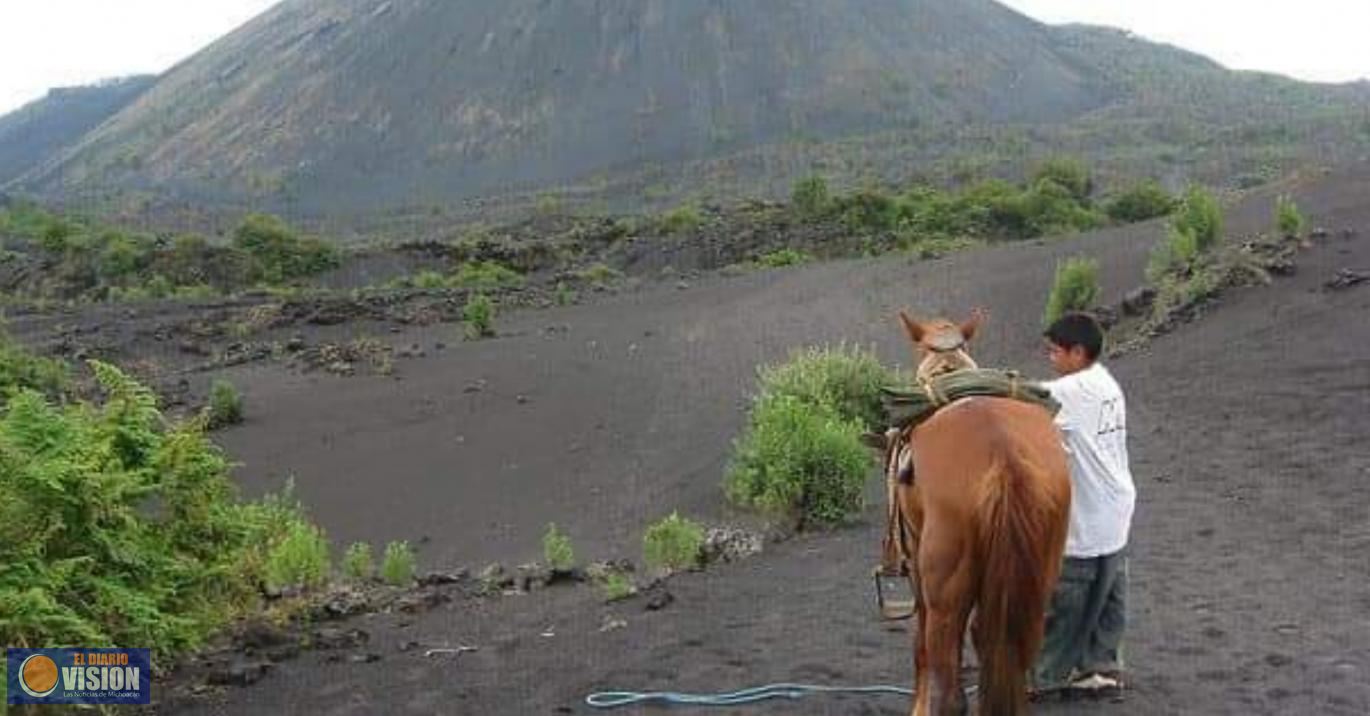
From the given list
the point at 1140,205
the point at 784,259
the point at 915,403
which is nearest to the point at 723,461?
the point at 915,403

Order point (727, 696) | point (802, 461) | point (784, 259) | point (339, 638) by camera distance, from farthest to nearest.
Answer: point (784, 259) < point (802, 461) < point (339, 638) < point (727, 696)

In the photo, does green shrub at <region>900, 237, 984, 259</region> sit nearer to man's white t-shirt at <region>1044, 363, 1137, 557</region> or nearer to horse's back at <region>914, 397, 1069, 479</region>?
man's white t-shirt at <region>1044, 363, 1137, 557</region>

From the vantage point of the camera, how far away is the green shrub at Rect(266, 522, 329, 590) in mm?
9711

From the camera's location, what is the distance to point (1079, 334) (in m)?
5.82

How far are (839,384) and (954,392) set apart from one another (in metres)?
9.62

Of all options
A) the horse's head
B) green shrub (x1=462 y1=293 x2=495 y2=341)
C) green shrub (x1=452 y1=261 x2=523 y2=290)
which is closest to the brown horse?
the horse's head

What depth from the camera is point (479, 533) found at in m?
14.9

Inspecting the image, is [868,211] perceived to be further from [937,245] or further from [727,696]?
[727,696]

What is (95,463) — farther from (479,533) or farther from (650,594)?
(479,533)

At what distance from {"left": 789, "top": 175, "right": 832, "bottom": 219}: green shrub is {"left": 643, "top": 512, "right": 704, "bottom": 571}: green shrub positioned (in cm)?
3898

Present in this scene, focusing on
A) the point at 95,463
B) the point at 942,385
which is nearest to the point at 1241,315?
the point at 942,385

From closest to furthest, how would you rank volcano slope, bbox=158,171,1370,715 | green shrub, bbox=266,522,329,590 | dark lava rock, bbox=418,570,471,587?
volcano slope, bbox=158,171,1370,715, green shrub, bbox=266,522,329,590, dark lava rock, bbox=418,570,471,587

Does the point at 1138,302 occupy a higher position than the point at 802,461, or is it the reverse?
the point at 802,461

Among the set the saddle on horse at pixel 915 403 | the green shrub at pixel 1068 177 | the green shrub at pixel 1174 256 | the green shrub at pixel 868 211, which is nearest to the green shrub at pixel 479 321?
the green shrub at pixel 1174 256
